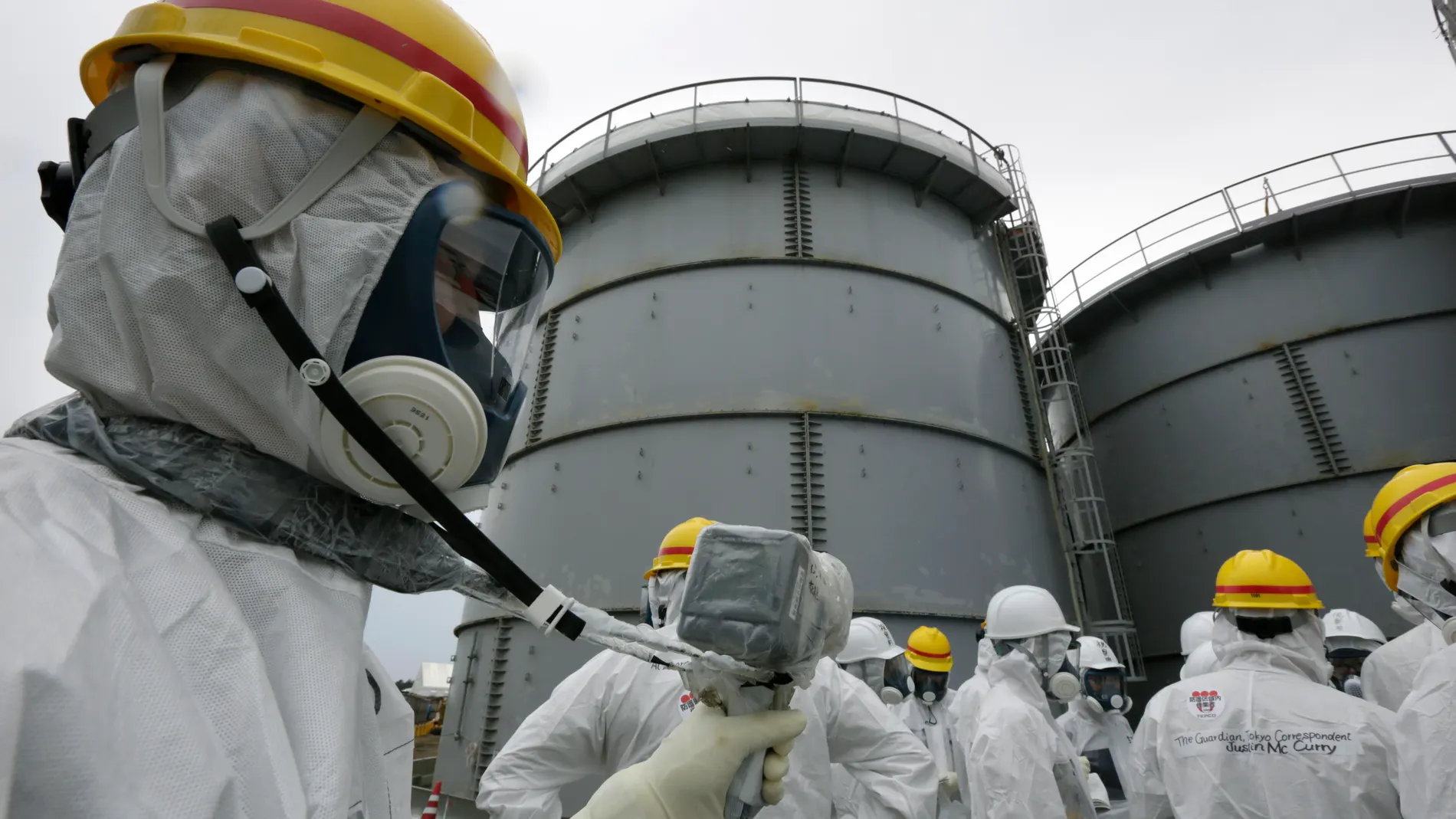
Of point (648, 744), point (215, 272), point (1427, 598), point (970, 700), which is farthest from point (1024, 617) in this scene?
point (215, 272)

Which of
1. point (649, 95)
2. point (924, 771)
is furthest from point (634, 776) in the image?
point (649, 95)

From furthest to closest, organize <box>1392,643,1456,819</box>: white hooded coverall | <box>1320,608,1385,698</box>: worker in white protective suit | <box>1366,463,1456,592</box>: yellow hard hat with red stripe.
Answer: <box>1320,608,1385,698</box>: worker in white protective suit, <box>1366,463,1456,592</box>: yellow hard hat with red stripe, <box>1392,643,1456,819</box>: white hooded coverall

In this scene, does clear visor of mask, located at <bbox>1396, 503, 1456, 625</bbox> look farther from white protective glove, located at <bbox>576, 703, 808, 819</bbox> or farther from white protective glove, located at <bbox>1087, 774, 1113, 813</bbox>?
white protective glove, located at <bbox>576, 703, 808, 819</bbox>

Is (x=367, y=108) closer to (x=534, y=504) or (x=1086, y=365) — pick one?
(x=534, y=504)

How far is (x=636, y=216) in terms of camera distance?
27.5 ft

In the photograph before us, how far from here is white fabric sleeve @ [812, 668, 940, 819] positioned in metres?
3.30

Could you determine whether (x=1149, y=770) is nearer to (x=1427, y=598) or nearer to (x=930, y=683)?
(x=1427, y=598)

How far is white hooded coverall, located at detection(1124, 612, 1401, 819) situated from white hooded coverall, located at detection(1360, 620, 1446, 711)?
184 cm

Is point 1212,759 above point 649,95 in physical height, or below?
below

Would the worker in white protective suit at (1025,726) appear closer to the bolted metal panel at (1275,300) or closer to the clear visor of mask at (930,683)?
the clear visor of mask at (930,683)

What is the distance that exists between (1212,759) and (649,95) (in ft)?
27.8

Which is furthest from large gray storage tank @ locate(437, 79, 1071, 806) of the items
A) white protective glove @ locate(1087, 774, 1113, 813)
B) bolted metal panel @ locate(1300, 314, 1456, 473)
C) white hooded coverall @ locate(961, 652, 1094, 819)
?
bolted metal panel @ locate(1300, 314, 1456, 473)

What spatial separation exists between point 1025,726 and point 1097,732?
332 centimetres

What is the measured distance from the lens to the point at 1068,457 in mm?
8859
